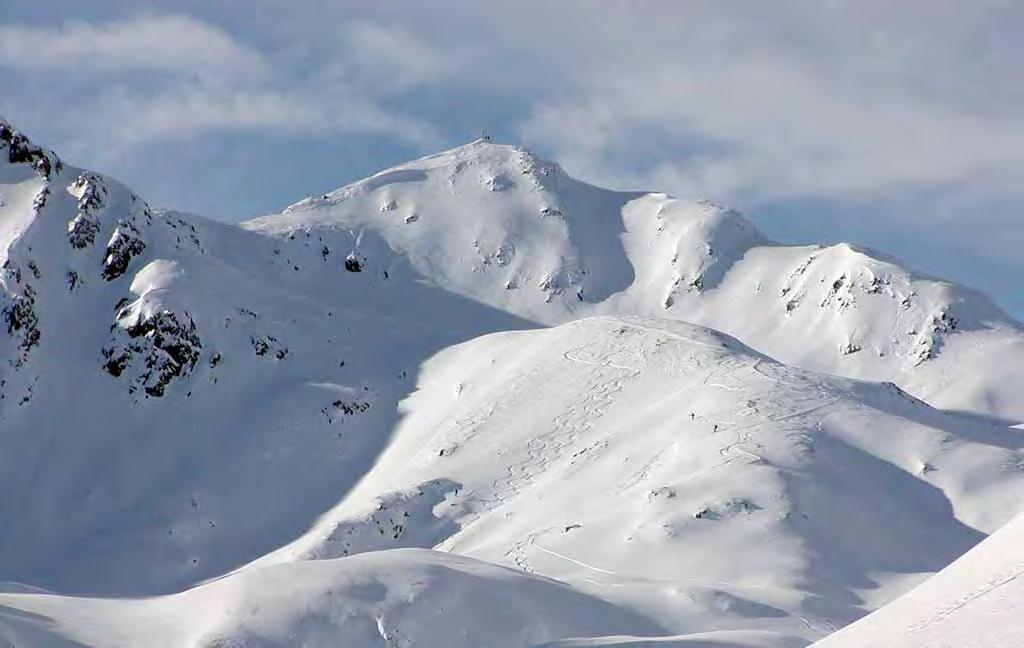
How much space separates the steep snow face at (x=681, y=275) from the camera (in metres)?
95.5

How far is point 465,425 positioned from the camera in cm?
6762

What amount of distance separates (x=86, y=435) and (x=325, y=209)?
42.7m

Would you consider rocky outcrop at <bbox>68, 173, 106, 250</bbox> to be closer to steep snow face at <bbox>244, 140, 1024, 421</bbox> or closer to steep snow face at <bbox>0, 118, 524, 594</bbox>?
steep snow face at <bbox>0, 118, 524, 594</bbox>

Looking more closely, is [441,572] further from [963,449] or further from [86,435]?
[86,435]

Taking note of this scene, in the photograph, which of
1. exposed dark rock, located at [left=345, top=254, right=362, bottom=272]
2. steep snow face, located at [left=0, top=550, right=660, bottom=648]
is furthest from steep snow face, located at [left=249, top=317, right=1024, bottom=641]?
exposed dark rock, located at [left=345, top=254, right=362, bottom=272]

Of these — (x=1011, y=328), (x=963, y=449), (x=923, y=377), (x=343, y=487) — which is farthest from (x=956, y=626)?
(x=1011, y=328)

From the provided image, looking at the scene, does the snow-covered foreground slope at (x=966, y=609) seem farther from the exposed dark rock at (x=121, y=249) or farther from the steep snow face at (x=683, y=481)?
the exposed dark rock at (x=121, y=249)

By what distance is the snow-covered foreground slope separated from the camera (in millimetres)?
14977

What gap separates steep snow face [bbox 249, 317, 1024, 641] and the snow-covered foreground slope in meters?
19.3

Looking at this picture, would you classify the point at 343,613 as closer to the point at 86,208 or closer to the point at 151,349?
the point at 151,349

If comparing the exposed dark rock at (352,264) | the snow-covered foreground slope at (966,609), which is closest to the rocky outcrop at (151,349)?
the exposed dark rock at (352,264)

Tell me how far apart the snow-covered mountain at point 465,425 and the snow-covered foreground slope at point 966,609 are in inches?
601

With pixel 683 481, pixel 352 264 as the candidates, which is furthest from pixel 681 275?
pixel 683 481

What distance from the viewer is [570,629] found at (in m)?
33.7
